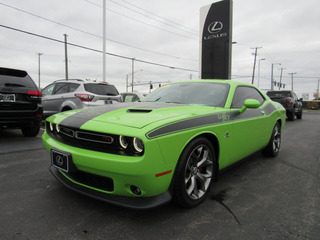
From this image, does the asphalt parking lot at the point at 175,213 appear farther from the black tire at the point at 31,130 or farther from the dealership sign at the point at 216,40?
the dealership sign at the point at 216,40

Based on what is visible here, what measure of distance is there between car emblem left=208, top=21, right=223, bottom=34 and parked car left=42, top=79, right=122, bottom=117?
8.93 meters

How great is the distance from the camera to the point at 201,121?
223cm

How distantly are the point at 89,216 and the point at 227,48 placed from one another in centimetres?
1280

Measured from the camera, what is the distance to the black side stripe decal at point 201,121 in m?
1.80

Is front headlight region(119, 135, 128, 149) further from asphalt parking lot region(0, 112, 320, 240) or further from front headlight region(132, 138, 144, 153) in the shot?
asphalt parking lot region(0, 112, 320, 240)

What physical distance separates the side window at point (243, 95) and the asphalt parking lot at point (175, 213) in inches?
39.9

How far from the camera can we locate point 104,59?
53.6 feet

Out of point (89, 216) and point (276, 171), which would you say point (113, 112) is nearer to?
point (89, 216)

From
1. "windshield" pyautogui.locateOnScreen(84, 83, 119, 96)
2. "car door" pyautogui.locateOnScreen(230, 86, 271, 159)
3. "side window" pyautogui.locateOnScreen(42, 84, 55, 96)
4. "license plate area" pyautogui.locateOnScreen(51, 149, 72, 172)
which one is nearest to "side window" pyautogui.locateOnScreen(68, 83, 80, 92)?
"windshield" pyautogui.locateOnScreen(84, 83, 119, 96)

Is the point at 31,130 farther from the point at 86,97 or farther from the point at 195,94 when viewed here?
the point at 195,94

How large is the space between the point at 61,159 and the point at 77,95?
4.59 metres

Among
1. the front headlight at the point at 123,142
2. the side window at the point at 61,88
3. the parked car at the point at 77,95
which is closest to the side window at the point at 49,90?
the parked car at the point at 77,95

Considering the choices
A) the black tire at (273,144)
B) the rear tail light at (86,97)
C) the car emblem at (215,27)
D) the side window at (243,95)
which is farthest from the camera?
the car emblem at (215,27)

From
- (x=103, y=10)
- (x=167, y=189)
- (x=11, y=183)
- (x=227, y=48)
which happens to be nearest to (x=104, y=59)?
(x=103, y=10)
